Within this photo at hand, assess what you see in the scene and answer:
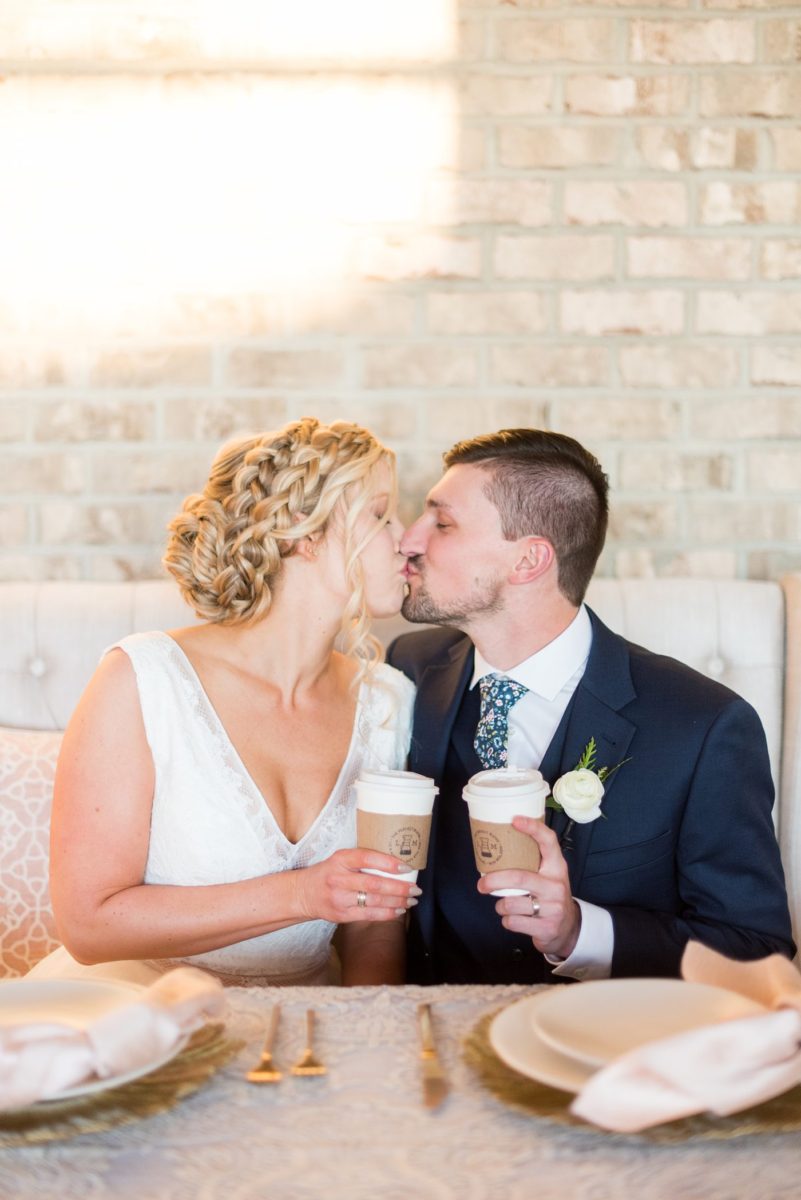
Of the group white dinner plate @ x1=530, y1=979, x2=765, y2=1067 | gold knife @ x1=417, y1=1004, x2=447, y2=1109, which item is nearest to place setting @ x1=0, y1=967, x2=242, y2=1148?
gold knife @ x1=417, y1=1004, x2=447, y2=1109

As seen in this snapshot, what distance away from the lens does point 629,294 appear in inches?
114

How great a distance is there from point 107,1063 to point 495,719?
1.30 m

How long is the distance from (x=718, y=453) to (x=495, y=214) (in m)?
0.85

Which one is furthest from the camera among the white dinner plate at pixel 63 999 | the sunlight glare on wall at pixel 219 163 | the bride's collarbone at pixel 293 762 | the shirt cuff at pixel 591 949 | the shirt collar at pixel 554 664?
the sunlight glare on wall at pixel 219 163

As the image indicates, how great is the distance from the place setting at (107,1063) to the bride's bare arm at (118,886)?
0.72 m

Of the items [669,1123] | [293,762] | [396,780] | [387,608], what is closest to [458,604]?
[387,608]

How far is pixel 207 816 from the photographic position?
6.91 ft

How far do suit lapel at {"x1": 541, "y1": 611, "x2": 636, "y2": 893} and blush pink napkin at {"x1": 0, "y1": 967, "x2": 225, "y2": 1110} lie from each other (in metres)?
1.07

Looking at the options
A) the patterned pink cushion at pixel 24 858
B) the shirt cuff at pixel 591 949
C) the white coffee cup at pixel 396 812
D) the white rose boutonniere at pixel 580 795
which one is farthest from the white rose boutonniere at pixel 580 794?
the patterned pink cushion at pixel 24 858

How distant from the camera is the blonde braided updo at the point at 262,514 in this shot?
7.27ft

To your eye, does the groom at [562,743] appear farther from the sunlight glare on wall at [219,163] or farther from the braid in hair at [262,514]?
the sunlight glare on wall at [219,163]

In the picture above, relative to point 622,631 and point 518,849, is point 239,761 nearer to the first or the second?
point 518,849

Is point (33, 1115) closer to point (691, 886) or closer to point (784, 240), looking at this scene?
point (691, 886)

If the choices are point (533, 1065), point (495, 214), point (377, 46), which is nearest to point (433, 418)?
point (495, 214)
